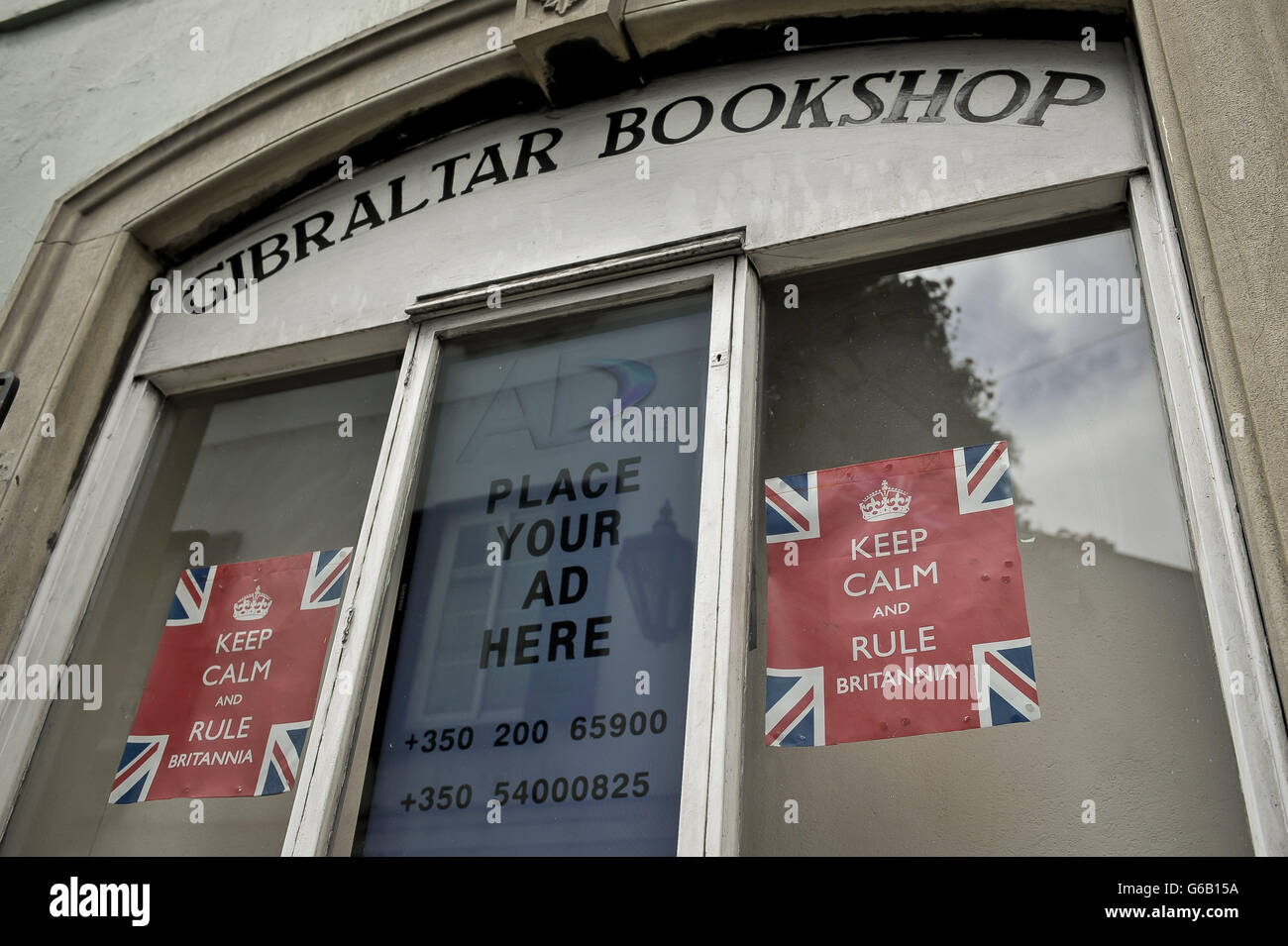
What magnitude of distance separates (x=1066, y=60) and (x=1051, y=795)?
1916 millimetres

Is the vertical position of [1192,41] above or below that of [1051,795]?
above

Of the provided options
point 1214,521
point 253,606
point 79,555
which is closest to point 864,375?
point 1214,521

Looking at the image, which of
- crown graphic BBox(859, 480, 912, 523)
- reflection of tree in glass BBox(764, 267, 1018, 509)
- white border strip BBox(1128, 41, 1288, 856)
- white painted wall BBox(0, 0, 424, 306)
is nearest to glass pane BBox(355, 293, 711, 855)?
reflection of tree in glass BBox(764, 267, 1018, 509)

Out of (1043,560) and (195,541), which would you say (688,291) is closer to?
(1043,560)

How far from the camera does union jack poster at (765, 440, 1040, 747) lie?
258 cm

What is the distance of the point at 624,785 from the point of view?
2629 mm

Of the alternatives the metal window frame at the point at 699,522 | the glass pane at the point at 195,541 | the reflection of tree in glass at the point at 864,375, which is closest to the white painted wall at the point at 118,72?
the glass pane at the point at 195,541

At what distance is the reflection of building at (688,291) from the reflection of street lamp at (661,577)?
2cm

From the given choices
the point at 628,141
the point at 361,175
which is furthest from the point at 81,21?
the point at 628,141

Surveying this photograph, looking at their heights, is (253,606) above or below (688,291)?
below

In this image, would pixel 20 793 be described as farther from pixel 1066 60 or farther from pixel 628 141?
pixel 1066 60

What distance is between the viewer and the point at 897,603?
271 cm

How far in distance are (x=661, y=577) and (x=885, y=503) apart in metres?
0.57

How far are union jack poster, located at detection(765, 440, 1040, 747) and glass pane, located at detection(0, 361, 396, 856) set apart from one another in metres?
1.39
